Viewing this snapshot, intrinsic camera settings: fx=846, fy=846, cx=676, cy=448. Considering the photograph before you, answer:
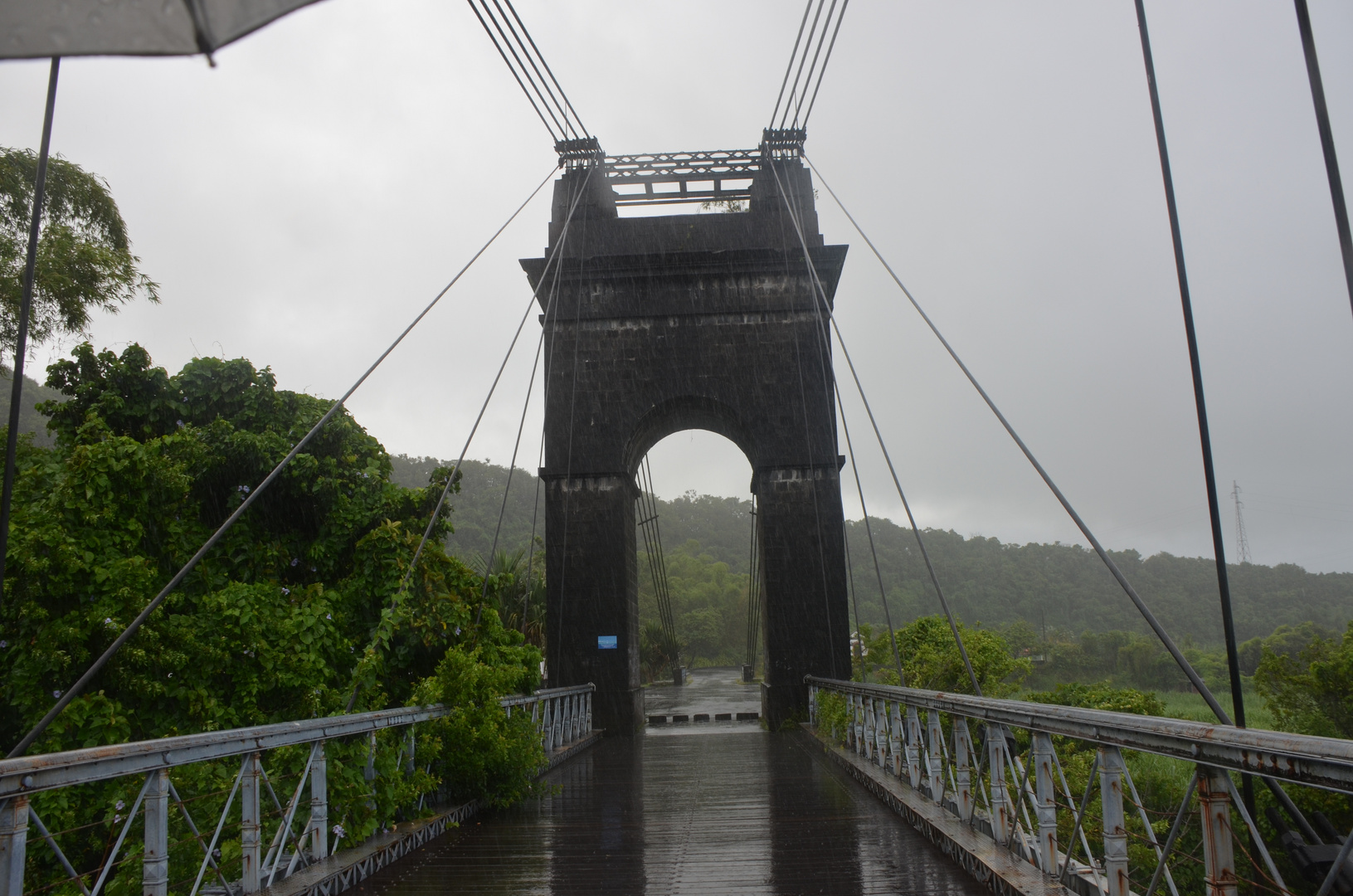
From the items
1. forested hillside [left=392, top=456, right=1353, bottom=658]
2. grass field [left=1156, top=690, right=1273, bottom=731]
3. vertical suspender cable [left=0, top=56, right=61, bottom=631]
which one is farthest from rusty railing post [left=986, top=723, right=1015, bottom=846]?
forested hillside [left=392, top=456, right=1353, bottom=658]

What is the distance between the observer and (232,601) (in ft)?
19.1

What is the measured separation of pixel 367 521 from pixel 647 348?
7123 millimetres

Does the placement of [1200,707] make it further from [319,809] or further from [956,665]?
[319,809]

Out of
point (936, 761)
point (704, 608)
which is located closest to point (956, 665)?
point (936, 761)

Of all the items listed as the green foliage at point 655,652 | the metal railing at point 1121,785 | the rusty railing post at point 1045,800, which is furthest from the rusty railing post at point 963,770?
the green foliage at point 655,652

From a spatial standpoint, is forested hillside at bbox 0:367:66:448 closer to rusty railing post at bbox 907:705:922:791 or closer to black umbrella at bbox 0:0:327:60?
rusty railing post at bbox 907:705:922:791

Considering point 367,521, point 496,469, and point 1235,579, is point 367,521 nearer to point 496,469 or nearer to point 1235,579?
point 1235,579

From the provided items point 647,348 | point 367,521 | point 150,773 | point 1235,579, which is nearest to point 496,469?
point 1235,579

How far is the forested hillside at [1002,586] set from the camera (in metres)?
43.1

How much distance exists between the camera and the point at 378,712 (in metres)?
4.36

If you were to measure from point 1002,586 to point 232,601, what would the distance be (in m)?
52.4

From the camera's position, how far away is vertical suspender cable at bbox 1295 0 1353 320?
2.07 m

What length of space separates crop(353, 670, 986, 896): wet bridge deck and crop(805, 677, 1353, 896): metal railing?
0.37m

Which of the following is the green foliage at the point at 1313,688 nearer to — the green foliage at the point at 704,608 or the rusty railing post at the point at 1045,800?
the rusty railing post at the point at 1045,800
